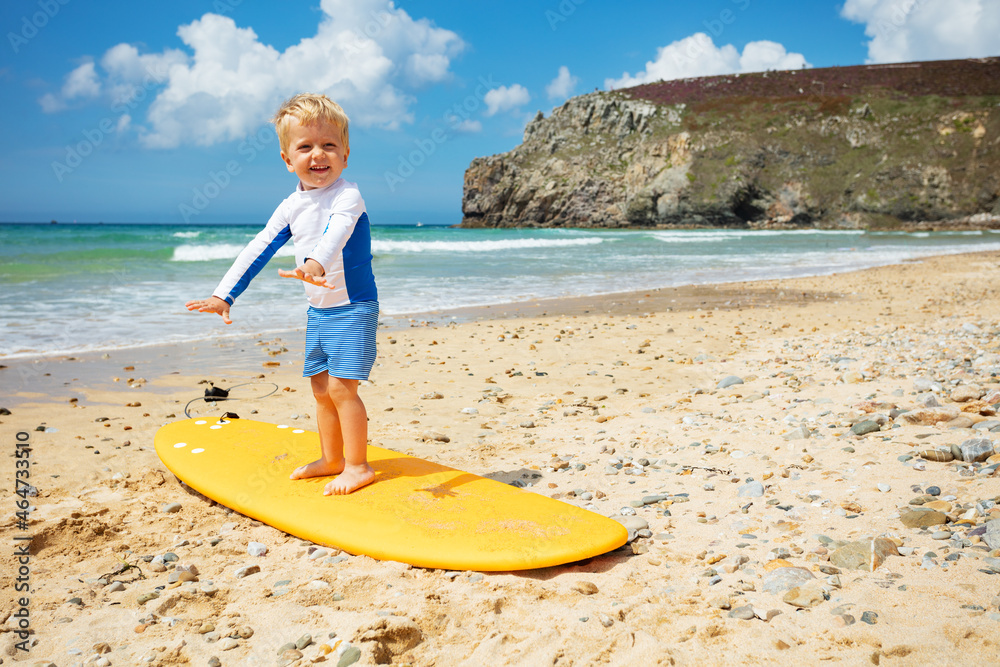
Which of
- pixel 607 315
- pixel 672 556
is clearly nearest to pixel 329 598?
pixel 672 556

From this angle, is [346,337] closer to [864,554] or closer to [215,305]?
[215,305]

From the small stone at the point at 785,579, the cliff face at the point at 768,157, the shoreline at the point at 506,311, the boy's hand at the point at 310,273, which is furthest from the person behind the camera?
the cliff face at the point at 768,157

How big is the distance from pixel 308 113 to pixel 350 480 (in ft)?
5.57

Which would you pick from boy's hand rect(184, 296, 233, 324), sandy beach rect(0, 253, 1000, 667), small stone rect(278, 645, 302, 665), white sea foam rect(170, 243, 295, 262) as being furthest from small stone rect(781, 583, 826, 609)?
white sea foam rect(170, 243, 295, 262)

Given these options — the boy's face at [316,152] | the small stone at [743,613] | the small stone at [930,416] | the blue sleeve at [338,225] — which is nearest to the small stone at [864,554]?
the small stone at [743,613]

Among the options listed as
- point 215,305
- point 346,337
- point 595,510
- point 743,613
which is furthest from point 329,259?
point 743,613

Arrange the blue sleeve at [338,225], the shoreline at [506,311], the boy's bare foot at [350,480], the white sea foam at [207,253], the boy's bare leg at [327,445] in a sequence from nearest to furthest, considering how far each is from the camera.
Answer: the blue sleeve at [338,225]
the boy's bare foot at [350,480]
the boy's bare leg at [327,445]
the shoreline at [506,311]
the white sea foam at [207,253]

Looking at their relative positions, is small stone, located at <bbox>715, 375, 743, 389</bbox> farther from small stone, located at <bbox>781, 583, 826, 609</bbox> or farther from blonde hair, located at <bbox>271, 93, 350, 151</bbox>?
blonde hair, located at <bbox>271, 93, 350, 151</bbox>

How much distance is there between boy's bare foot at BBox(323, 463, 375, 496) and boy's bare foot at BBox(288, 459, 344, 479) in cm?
17

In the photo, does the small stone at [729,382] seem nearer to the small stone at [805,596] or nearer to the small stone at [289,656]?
the small stone at [805,596]

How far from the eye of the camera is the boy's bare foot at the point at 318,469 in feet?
10.1

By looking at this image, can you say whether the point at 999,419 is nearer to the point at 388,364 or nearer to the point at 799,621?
the point at 799,621

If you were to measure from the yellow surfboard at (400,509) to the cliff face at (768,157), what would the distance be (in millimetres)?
51244

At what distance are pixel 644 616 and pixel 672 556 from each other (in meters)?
0.42
